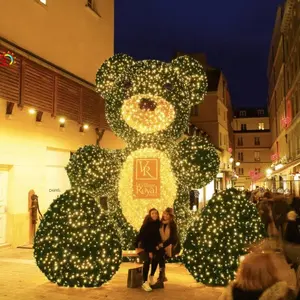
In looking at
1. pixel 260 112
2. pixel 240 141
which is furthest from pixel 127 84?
pixel 260 112

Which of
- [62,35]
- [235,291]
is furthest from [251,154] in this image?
[235,291]

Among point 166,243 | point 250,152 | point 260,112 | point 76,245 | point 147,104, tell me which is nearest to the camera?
point 76,245

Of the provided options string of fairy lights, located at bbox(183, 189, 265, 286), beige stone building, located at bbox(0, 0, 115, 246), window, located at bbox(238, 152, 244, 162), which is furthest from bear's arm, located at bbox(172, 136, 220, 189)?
window, located at bbox(238, 152, 244, 162)

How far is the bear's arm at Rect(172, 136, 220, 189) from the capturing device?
27.5ft

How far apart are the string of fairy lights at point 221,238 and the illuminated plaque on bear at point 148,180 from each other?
166 cm

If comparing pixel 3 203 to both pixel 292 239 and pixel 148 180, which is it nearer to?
pixel 148 180

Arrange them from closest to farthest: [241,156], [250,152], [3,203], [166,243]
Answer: [166,243]
[3,203]
[250,152]
[241,156]

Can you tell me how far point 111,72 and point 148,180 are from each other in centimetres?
238

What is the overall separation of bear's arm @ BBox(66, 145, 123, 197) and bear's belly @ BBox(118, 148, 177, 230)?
0.26m

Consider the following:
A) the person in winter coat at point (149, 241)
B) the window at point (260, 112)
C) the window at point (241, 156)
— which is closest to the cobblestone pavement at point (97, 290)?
the person in winter coat at point (149, 241)

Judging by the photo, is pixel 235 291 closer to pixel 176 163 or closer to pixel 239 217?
pixel 239 217

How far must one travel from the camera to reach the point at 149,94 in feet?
27.6

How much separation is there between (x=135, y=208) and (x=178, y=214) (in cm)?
89

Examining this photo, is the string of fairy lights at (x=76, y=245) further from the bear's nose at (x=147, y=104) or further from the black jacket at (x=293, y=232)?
the black jacket at (x=293, y=232)
